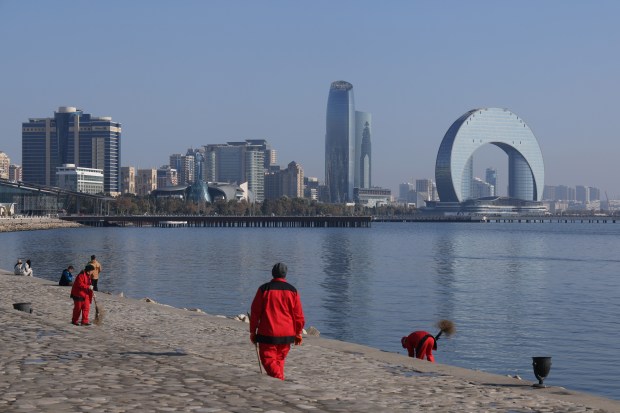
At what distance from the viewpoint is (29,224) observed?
173125 millimetres

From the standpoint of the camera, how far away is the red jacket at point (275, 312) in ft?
41.7

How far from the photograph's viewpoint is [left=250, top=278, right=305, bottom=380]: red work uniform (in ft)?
41.7

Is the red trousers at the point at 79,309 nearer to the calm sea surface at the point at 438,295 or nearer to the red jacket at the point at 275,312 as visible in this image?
the red jacket at the point at 275,312

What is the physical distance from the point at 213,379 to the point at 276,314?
1.51 metres

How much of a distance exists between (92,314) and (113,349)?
837 centimetres

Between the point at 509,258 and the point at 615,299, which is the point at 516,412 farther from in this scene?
the point at 509,258

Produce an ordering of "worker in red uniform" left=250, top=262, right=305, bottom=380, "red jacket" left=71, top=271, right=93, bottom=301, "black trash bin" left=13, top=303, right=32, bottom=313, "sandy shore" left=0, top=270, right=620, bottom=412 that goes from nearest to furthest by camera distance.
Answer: "sandy shore" left=0, top=270, right=620, bottom=412 → "worker in red uniform" left=250, top=262, right=305, bottom=380 → "red jacket" left=71, top=271, right=93, bottom=301 → "black trash bin" left=13, top=303, right=32, bottom=313

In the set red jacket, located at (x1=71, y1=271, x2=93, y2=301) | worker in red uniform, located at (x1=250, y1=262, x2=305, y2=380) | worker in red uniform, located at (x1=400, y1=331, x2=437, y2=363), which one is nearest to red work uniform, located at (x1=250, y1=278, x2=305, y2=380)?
worker in red uniform, located at (x1=250, y1=262, x2=305, y2=380)

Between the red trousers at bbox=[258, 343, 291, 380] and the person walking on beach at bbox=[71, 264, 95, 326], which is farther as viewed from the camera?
the person walking on beach at bbox=[71, 264, 95, 326]

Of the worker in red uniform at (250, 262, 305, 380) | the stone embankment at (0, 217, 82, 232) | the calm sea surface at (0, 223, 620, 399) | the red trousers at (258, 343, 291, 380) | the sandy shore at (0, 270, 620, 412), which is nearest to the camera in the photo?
the sandy shore at (0, 270, 620, 412)

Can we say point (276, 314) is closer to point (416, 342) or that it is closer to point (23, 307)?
point (416, 342)

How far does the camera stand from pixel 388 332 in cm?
3247

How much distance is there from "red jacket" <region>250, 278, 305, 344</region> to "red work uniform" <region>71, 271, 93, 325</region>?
9.78m

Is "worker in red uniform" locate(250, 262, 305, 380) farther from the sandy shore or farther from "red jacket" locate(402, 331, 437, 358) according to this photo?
"red jacket" locate(402, 331, 437, 358)
